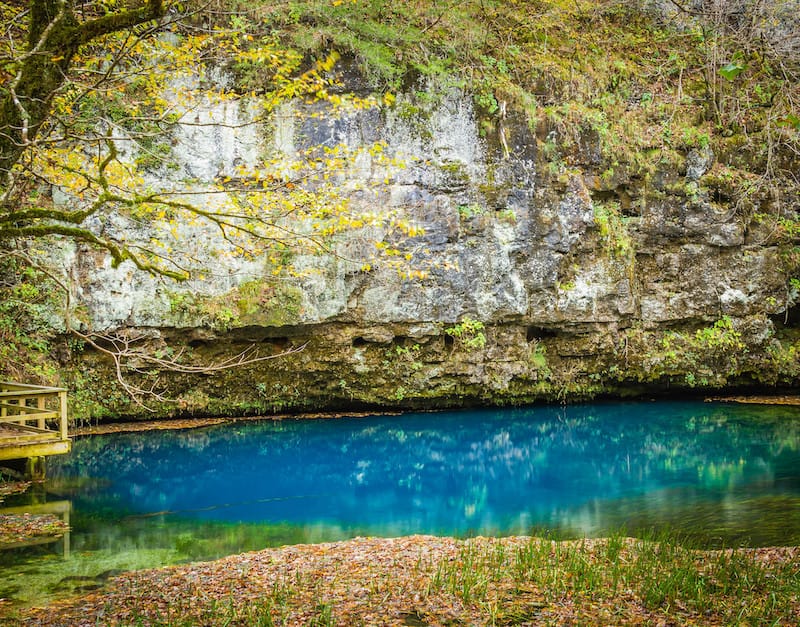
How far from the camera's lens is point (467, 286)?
49.0 ft

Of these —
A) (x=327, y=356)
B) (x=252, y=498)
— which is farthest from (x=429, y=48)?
(x=252, y=498)

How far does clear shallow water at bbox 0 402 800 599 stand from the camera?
24.9 ft

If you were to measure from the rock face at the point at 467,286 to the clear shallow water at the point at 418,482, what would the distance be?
1.10 m

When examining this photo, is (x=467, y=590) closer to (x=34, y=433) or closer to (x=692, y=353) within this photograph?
(x=34, y=433)

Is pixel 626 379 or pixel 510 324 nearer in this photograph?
pixel 510 324

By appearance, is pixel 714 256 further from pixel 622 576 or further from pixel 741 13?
pixel 622 576

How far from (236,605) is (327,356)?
1029 cm

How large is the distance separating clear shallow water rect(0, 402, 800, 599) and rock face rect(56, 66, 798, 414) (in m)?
1.10

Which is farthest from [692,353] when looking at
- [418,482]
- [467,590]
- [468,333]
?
[467,590]

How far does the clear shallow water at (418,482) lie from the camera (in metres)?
Answer: 7.60

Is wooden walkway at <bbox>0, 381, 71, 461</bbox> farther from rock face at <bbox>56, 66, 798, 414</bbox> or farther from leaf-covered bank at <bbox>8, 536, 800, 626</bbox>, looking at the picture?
rock face at <bbox>56, 66, 798, 414</bbox>

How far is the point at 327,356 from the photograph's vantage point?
596 inches

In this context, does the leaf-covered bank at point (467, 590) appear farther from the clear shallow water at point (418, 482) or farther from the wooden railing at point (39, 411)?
the wooden railing at point (39, 411)

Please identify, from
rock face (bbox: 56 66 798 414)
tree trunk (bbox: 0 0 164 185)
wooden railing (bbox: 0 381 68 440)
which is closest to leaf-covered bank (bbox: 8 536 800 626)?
tree trunk (bbox: 0 0 164 185)
